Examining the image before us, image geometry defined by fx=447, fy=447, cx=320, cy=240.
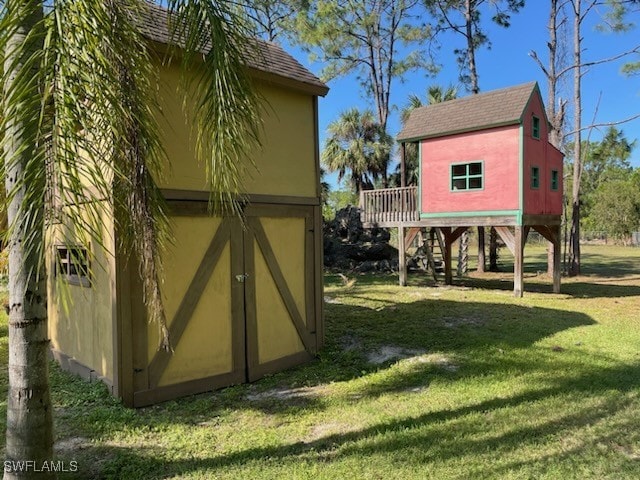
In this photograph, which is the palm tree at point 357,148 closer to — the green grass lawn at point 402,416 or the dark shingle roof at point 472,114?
the dark shingle roof at point 472,114

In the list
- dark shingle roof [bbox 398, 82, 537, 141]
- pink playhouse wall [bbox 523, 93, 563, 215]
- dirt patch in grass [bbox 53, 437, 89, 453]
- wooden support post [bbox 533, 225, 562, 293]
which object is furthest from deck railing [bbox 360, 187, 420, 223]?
dirt patch in grass [bbox 53, 437, 89, 453]

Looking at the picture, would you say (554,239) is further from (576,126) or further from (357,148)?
(357,148)

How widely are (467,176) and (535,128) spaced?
2.26 metres

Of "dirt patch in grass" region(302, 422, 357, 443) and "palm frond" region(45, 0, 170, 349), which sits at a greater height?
"palm frond" region(45, 0, 170, 349)

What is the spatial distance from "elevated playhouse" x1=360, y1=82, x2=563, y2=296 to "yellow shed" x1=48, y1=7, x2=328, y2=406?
7.33 meters

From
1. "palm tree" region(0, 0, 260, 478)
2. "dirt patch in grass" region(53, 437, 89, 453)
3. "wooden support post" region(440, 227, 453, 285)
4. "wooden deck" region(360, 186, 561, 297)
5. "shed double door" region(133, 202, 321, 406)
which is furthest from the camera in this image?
"wooden support post" region(440, 227, 453, 285)

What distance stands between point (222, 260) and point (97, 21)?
3341 mm

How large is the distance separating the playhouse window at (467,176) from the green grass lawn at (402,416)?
584cm

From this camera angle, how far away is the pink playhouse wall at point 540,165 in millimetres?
11852

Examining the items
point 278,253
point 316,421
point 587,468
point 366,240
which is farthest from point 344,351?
point 366,240

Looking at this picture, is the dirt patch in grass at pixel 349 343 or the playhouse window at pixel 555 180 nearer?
the dirt patch in grass at pixel 349 343

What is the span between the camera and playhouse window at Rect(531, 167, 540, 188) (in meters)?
12.1

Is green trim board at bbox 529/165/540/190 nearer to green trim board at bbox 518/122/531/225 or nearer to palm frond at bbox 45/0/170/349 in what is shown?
green trim board at bbox 518/122/531/225

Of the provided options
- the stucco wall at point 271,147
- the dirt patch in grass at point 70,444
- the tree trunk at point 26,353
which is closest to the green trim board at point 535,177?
the stucco wall at point 271,147
